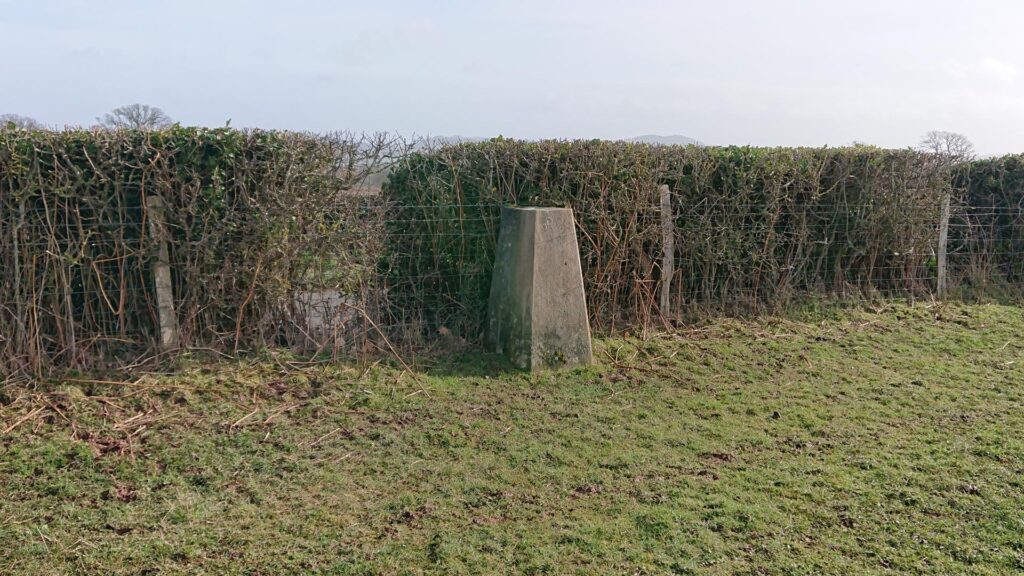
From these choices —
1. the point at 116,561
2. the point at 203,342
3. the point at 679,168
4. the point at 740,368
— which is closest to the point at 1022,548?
the point at 740,368

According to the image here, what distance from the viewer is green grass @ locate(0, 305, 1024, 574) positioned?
13.0 feet

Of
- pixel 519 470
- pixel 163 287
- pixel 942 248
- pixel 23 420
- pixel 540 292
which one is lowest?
pixel 519 470

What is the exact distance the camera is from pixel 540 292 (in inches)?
280

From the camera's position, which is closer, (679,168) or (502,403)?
(502,403)

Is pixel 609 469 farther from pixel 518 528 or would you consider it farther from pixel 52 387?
pixel 52 387

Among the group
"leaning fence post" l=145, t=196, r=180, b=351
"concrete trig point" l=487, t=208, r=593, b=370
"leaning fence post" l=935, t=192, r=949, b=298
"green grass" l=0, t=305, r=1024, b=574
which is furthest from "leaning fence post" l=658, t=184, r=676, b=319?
"leaning fence post" l=145, t=196, r=180, b=351

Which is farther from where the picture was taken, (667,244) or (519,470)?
(667,244)

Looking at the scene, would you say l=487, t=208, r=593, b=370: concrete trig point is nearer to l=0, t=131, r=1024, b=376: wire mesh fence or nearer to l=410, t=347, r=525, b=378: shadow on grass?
l=410, t=347, r=525, b=378: shadow on grass

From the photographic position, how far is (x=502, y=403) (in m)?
6.41

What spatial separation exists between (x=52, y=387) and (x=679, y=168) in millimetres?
6862

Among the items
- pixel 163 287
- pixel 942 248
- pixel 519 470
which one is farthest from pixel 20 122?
pixel 942 248

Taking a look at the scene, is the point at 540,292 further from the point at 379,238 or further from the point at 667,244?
the point at 667,244

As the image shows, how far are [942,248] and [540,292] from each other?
7198 mm

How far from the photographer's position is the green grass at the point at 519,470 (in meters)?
3.98
